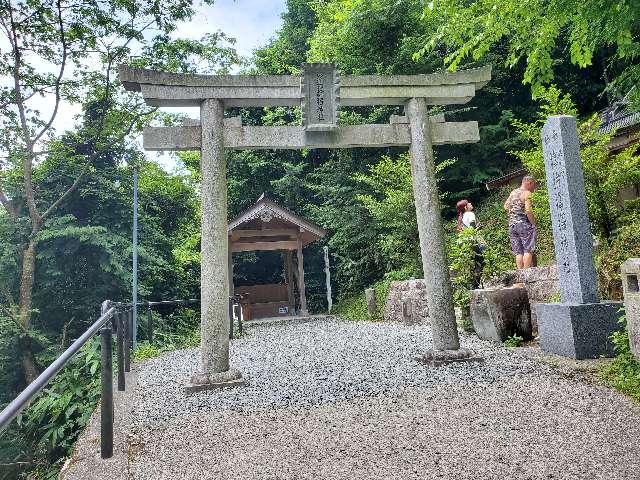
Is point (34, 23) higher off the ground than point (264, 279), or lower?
higher

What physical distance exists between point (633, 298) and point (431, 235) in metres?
2.15

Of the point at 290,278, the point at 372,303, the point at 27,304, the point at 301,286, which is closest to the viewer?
the point at 27,304

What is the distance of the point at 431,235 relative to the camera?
5391 mm

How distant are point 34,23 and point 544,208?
43.0 feet

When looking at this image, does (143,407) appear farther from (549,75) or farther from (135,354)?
(549,75)

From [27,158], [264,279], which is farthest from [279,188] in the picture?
[27,158]

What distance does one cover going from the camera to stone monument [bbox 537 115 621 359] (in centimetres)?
466

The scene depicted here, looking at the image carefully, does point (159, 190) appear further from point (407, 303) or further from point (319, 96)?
point (319, 96)

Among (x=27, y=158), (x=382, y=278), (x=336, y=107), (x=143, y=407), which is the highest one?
(x=27, y=158)

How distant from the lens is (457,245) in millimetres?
7406

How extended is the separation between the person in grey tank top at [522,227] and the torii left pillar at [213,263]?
518 cm

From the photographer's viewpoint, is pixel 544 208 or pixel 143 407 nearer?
pixel 143 407

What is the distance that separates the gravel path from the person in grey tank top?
9.33ft

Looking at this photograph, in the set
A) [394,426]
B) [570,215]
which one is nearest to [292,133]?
[570,215]
